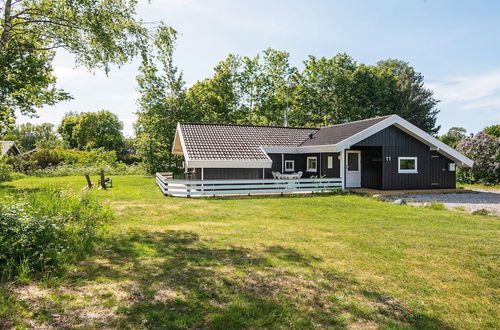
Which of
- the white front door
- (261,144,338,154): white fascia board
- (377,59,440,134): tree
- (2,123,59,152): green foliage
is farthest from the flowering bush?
(2,123,59,152): green foliage

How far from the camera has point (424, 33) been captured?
35.8 feet

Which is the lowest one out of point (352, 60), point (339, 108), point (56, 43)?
point (56, 43)

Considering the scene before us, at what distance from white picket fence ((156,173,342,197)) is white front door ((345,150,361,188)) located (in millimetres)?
1636

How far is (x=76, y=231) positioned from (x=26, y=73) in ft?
38.1

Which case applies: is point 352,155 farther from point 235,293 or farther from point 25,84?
point 25,84

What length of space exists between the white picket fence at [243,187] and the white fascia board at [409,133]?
2215mm

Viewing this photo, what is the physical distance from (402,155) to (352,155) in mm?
2688

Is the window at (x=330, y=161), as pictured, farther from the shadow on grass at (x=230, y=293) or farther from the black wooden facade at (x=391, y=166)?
the shadow on grass at (x=230, y=293)

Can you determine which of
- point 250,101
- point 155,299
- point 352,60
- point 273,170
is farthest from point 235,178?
point 352,60

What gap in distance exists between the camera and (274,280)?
187 inches

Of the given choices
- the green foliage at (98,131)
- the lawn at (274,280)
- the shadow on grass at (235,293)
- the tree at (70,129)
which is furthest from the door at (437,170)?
the tree at (70,129)

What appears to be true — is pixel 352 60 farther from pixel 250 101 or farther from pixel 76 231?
pixel 76 231

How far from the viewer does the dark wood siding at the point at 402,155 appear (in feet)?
57.9

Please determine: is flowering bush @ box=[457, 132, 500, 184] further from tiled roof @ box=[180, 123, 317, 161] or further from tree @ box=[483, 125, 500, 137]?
tiled roof @ box=[180, 123, 317, 161]
